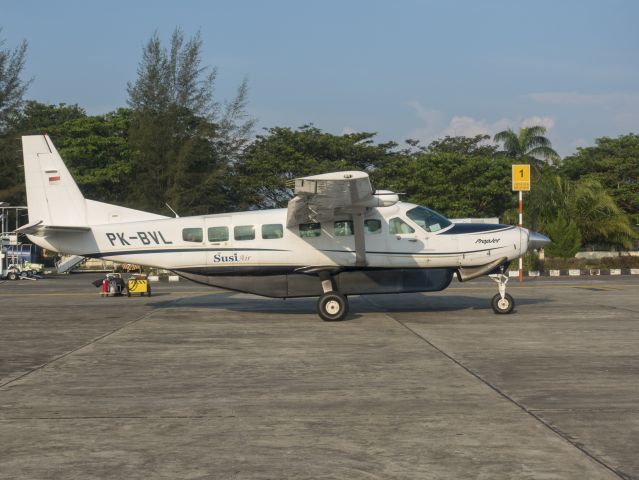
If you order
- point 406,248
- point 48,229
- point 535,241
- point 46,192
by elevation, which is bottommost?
point 406,248

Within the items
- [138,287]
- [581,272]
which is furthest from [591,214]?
[138,287]

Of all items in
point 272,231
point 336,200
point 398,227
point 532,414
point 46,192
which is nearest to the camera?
point 532,414

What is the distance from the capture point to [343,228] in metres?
15.9

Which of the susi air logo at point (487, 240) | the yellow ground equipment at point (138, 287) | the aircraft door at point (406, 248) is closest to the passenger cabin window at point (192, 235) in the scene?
the aircraft door at point (406, 248)

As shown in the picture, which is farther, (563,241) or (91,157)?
(91,157)

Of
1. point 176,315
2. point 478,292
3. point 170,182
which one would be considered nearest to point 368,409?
point 176,315

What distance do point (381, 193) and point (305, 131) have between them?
4300 cm

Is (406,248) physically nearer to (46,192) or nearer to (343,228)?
(343,228)

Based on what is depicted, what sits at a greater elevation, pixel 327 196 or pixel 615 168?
pixel 615 168

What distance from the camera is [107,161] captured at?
179 ft

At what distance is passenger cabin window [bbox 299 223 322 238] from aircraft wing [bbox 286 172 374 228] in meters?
0.10

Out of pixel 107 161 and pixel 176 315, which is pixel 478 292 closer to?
pixel 176 315

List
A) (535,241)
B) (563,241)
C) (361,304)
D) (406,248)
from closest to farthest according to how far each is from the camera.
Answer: (406,248) < (535,241) < (361,304) < (563,241)

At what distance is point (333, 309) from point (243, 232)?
2.66 m
